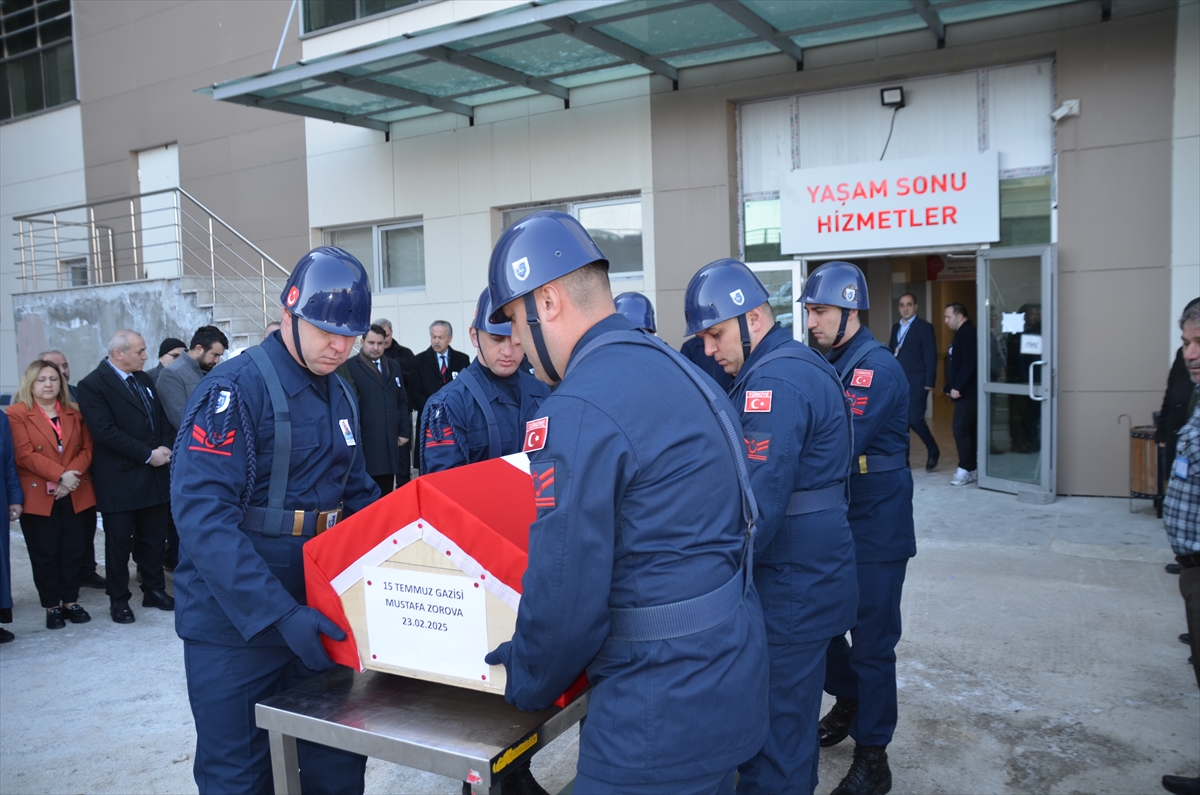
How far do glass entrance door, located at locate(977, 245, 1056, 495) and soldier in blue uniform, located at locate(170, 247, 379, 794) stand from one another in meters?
7.62

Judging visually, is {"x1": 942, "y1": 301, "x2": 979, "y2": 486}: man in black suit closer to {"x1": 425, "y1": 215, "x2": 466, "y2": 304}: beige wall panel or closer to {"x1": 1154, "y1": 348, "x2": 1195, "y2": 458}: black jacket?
{"x1": 1154, "y1": 348, "x2": 1195, "y2": 458}: black jacket

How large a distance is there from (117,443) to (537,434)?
5.42m

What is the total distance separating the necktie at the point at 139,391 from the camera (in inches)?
250

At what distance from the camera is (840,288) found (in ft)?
13.3

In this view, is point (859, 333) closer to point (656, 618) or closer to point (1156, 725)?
point (1156, 725)

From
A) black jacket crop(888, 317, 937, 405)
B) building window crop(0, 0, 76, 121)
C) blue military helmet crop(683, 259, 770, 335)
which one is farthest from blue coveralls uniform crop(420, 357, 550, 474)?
building window crop(0, 0, 76, 121)

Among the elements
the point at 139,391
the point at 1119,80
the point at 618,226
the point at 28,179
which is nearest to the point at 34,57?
the point at 28,179

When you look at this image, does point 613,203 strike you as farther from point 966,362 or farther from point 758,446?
point 758,446

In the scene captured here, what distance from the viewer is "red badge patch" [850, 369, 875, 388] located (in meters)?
3.88

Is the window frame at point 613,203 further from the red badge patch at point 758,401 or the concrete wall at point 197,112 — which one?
the red badge patch at point 758,401

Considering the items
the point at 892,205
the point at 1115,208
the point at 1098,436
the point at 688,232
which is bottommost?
the point at 1098,436

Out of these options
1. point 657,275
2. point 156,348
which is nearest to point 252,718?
point 657,275

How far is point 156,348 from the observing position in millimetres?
12469

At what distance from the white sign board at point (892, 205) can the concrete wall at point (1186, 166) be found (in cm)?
153
